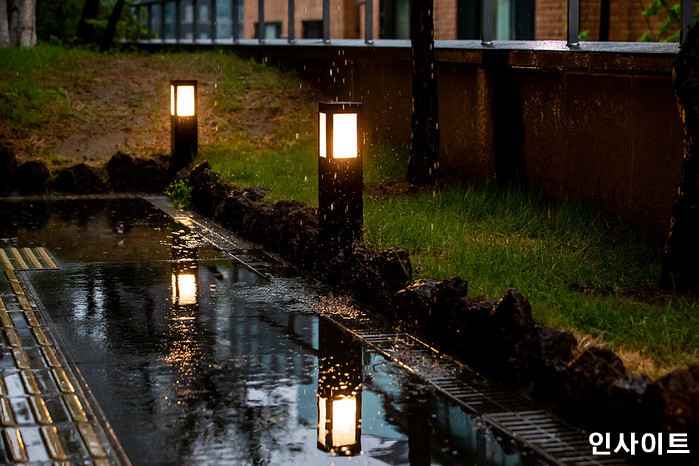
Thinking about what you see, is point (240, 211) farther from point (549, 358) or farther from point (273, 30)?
point (273, 30)

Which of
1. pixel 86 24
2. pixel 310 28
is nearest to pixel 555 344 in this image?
pixel 86 24

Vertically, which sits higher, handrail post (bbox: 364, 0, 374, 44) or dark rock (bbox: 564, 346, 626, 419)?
handrail post (bbox: 364, 0, 374, 44)

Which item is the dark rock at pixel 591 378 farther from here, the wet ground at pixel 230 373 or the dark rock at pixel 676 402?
the wet ground at pixel 230 373

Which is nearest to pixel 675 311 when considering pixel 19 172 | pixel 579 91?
pixel 579 91

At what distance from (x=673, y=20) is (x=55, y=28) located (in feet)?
64.0

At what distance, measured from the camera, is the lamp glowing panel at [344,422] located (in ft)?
17.6

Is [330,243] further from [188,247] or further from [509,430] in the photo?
[509,430]

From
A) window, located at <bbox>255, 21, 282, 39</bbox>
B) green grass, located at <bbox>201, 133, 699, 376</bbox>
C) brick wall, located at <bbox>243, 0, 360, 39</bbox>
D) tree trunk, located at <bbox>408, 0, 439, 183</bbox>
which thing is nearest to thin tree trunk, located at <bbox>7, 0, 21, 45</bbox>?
brick wall, located at <bbox>243, 0, 360, 39</bbox>

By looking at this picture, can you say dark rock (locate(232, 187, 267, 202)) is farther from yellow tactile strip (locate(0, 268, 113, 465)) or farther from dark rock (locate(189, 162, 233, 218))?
yellow tactile strip (locate(0, 268, 113, 465))

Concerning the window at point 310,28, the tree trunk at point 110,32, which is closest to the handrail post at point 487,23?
the tree trunk at point 110,32

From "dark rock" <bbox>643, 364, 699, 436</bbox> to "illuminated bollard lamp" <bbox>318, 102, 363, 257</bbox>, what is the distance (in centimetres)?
451

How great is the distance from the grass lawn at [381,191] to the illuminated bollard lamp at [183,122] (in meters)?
0.57

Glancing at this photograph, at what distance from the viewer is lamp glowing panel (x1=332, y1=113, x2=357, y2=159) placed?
9344 mm

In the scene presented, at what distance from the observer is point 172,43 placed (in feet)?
88.6
